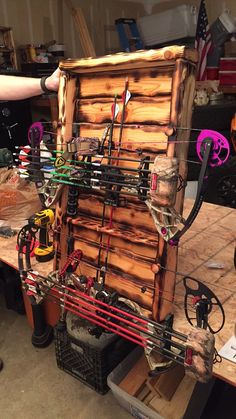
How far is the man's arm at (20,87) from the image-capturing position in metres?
1.44

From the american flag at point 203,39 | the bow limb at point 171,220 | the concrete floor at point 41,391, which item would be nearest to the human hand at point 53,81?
the bow limb at point 171,220

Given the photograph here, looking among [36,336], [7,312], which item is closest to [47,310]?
[36,336]

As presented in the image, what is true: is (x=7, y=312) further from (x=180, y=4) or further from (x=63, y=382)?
(x=180, y=4)

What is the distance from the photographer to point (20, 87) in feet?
4.95

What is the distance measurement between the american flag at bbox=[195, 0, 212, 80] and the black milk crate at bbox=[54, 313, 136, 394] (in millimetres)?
3639

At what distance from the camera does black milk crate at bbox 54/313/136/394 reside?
1574mm

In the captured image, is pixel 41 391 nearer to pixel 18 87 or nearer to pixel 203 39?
pixel 18 87

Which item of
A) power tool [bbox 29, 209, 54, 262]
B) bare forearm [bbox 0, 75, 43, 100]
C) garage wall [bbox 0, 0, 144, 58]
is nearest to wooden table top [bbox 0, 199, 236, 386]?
power tool [bbox 29, 209, 54, 262]

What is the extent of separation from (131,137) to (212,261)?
672 millimetres

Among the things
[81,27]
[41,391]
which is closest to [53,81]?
[41,391]

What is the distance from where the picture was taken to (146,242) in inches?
43.9

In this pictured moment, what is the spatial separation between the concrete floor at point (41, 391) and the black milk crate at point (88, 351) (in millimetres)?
64

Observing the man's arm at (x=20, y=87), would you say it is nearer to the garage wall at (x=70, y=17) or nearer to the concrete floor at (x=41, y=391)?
the concrete floor at (x=41, y=391)

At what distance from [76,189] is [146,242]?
0.33 meters
